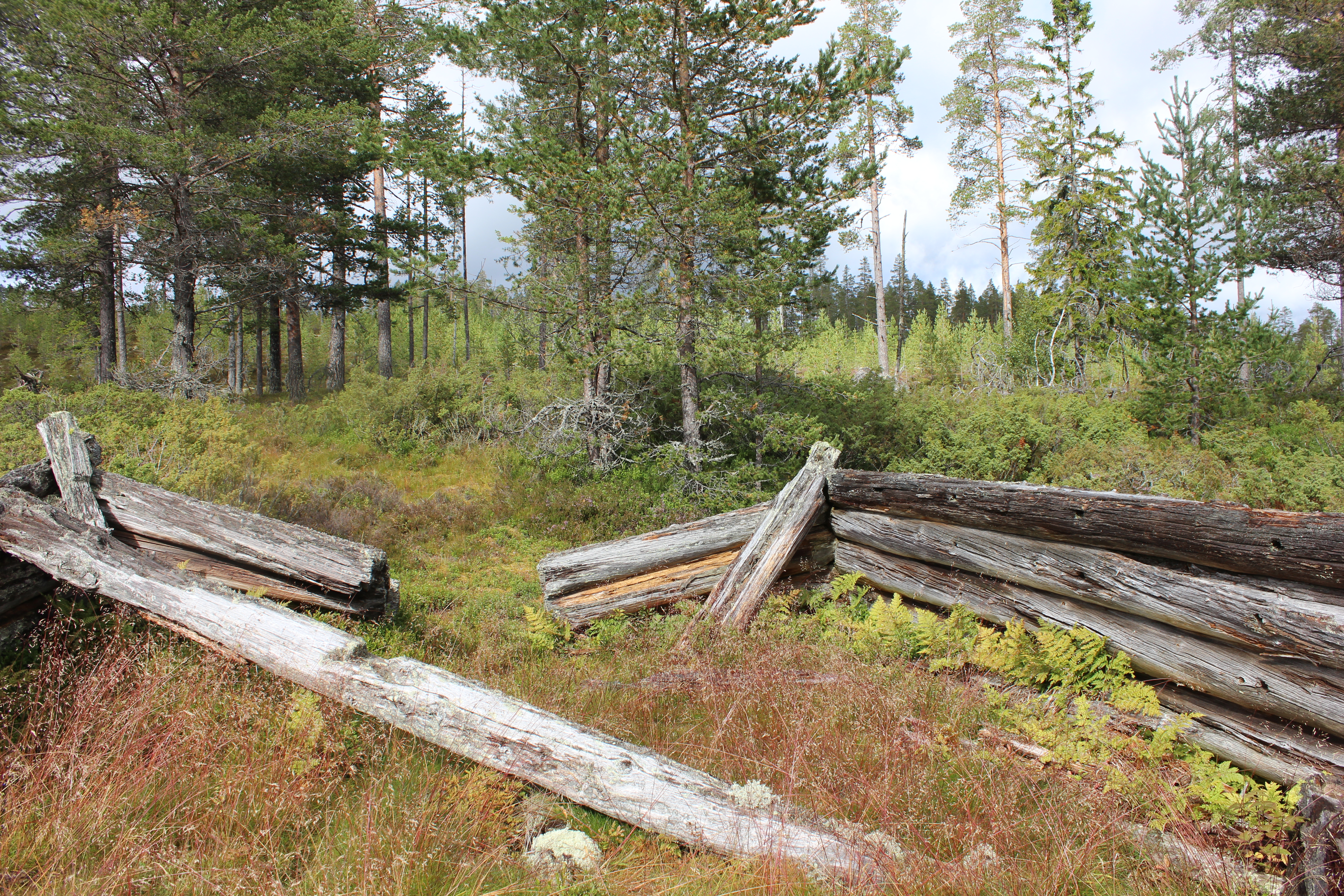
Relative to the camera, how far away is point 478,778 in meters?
2.87

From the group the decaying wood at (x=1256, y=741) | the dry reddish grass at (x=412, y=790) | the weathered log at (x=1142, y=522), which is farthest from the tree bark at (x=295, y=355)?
the decaying wood at (x=1256, y=741)

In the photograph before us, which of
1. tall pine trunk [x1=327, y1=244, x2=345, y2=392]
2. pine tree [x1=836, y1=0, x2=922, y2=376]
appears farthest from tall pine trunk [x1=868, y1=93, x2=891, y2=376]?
tall pine trunk [x1=327, y1=244, x2=345, y2=392]

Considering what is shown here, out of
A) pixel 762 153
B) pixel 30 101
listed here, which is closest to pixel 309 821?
pixel 762 153

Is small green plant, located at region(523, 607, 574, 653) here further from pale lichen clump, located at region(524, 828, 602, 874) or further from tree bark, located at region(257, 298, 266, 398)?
tree bark, located at region(257, 298, 266, 398)

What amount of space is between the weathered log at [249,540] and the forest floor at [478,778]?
1.37 feet

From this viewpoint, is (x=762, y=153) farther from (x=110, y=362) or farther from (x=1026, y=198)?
(x=110, y=362)

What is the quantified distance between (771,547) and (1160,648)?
2540 millimetres

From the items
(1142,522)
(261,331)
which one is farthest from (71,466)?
(261,331)

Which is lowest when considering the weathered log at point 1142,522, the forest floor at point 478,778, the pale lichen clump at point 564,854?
the pale lichen clump at point 564,854

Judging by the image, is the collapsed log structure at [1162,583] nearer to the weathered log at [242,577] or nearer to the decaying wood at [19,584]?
the weathered log at [242,577]

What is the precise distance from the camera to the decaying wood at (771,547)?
4.98 m

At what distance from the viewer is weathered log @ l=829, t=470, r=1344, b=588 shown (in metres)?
2.81

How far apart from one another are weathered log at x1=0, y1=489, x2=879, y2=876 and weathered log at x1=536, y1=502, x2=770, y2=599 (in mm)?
2131

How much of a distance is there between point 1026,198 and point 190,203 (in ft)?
78.5
